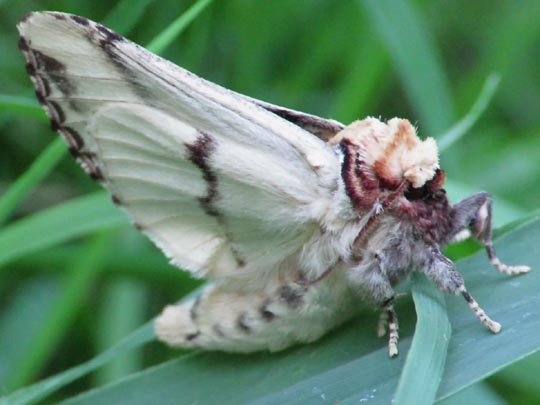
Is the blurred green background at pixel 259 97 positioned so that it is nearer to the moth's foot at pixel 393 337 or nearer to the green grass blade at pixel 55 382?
the green grass blade at pixel 55 382

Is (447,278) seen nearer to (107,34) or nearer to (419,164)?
(419,164)

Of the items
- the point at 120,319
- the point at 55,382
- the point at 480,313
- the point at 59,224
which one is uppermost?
the point at 480,313

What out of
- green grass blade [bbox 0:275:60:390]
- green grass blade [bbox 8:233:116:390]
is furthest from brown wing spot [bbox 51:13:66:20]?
green grass blade [bbox 0:275:60:390]

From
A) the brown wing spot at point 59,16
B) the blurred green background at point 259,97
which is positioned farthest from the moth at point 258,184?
the blurred green background at point 259,97

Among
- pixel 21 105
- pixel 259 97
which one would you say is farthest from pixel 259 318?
pixel 259 97

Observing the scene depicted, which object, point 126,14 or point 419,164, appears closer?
point 419,164

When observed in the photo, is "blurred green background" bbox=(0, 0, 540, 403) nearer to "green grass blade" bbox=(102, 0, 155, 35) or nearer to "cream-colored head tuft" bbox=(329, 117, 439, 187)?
"green grass blade" bbox=(102, 0, 155, 35)
